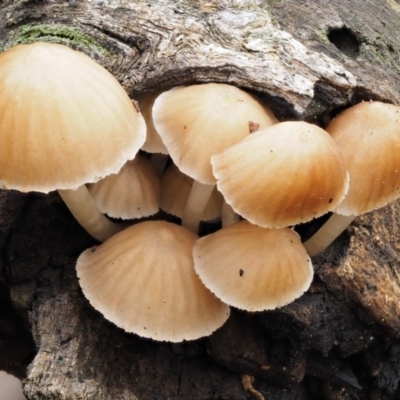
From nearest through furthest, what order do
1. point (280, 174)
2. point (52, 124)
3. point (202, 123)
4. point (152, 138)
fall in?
point (52, 124), point (280, 174), point (202, 123), point (152, 138)

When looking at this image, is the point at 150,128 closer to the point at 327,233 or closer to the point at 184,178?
the point at 184,178

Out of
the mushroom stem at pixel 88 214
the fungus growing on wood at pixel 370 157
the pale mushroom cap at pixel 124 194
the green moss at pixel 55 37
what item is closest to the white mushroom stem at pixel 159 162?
the pale mushroom cap at pixel 124 194

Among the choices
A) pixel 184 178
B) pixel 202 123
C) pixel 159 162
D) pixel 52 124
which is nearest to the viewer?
pixel 52 124

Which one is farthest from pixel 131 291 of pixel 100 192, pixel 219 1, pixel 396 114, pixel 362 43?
pixel 362 43

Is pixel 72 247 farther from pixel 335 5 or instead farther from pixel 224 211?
pixel 335 5

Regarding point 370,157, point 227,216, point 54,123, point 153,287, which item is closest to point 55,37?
point 54,123

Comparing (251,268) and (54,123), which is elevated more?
(54,123)

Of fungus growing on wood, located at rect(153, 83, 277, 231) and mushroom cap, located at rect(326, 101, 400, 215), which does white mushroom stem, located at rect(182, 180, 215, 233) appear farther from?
mushroom cap, located at rect(326, 101, 400, 215)
